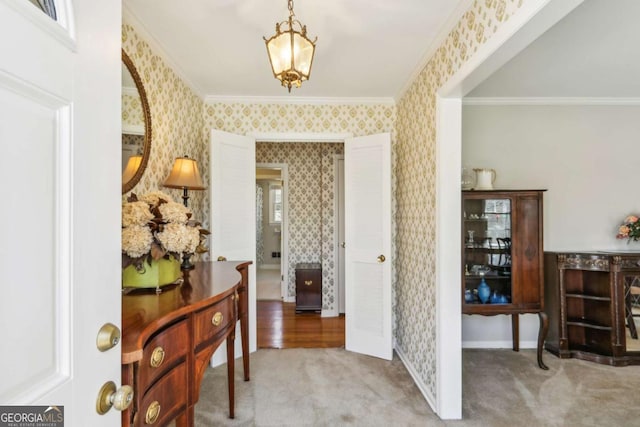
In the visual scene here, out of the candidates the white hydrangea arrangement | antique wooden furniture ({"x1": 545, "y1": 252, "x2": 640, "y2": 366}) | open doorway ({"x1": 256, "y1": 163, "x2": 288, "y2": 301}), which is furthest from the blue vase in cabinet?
open doorway ({"x1": 256, "y1": 163, "x2": 288, "y2": 301})

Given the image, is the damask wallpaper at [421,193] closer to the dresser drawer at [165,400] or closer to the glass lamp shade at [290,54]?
the glass lamp shade at [290,54]

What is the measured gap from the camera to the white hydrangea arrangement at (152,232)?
4.33 ft

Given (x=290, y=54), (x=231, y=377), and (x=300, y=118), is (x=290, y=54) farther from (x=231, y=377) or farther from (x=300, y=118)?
(x=231, y=377)

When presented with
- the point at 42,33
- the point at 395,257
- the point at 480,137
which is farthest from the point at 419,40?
the point at 42,33

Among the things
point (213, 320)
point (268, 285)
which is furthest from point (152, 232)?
point (268, 285)

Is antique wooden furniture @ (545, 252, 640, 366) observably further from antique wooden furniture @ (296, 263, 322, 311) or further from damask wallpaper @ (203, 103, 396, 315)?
antique wooden furniture @ (296, 263, 322, 311)

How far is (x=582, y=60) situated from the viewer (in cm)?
246

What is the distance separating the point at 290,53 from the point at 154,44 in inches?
52.3

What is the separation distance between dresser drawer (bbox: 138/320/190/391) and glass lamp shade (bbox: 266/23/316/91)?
1.16 m

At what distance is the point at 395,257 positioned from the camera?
329 cm

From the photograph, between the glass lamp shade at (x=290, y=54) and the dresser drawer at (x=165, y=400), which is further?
the glass lamp shade at (x=290, y=54)

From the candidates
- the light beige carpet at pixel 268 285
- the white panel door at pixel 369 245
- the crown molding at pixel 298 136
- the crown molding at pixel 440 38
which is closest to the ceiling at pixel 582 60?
the crown molding at pixel 440 38

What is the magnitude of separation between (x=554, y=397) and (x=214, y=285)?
259 centimetres

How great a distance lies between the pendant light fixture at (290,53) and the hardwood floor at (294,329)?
8.79ft
